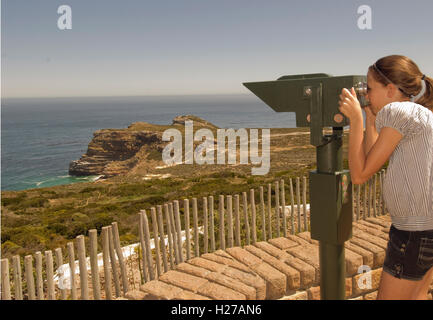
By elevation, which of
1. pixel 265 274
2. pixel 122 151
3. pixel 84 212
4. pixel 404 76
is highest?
pixel 404 76

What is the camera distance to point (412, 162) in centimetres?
149

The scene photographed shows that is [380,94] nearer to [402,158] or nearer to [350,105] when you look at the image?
[350,105]

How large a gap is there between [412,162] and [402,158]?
0.14ft

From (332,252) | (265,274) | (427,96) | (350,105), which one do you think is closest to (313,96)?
(350,105)

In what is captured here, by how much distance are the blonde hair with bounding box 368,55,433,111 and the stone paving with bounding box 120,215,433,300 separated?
1.51 m

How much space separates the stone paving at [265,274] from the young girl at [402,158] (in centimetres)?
94

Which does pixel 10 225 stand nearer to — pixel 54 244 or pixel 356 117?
pixel 54 244

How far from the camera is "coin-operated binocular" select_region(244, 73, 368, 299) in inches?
69.0

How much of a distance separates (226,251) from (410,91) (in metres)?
2.03

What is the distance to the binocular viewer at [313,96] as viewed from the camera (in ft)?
5.62

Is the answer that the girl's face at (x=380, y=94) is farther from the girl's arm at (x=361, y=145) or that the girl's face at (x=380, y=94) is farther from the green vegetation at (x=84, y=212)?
the green vegetation at (x=84, y=212)

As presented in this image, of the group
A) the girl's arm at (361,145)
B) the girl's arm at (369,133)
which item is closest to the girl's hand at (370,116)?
the girl's arm at (369,133)

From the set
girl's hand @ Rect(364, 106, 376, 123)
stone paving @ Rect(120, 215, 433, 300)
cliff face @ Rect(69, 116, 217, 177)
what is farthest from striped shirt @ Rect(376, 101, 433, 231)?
cliff face @ Rect(69, 116, 217, 177)

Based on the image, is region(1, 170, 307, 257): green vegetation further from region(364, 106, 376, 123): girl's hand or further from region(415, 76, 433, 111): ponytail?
region(415, 76, 433, 111): ponytail
